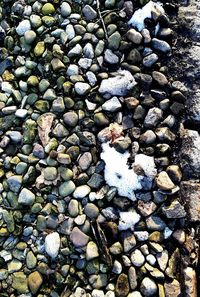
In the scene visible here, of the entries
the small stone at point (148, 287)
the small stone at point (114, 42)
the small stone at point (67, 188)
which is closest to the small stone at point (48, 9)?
the small stone at point (114, 42)

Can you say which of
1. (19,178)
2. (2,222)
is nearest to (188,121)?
(19,178)

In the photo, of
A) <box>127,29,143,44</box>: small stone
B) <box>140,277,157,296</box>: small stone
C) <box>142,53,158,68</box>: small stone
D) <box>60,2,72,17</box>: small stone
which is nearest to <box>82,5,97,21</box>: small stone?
<box>60,2,72,17</box>: small stone

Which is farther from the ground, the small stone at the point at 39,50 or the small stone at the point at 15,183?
the small stone at the point at 39,50

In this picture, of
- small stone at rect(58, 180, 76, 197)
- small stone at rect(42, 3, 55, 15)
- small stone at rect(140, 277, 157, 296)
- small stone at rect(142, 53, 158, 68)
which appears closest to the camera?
small stone at rect(140, 277, 157, 296)

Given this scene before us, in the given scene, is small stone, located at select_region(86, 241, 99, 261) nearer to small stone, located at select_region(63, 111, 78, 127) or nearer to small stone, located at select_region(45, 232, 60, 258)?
small stone, located at select_region(45, 232, 60, 258)

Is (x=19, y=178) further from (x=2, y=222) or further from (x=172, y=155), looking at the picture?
(x=172, y=155)

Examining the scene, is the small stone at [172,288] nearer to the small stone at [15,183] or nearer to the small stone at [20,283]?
the small stone at [20,283]

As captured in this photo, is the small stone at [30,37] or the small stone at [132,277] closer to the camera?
the small stone at [132,277]
